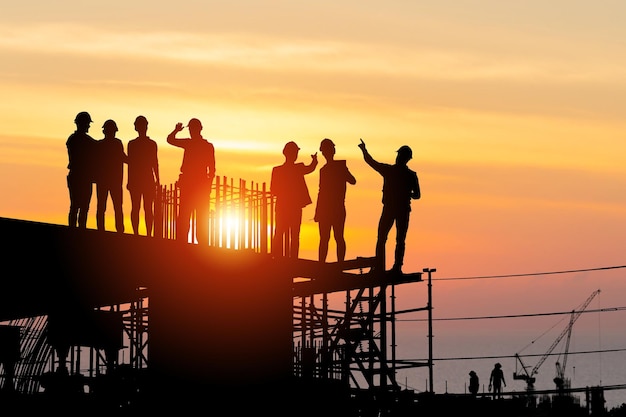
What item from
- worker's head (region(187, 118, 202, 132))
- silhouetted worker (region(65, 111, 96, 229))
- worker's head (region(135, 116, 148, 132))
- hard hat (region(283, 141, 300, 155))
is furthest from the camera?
hard hat (region(283, 141, 300, 155))

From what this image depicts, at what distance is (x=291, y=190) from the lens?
2919 centimetres

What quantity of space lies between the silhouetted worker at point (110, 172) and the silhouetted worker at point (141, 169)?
1.21 feet

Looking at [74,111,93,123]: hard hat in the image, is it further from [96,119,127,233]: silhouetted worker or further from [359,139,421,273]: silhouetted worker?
[359,139,421,273]: silhouetted worker

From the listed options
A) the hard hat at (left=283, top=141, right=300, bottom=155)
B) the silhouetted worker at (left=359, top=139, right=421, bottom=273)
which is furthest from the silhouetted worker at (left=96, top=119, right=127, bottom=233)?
the silhouetted worker at (left=359, top=139, right=421, bottom=273)

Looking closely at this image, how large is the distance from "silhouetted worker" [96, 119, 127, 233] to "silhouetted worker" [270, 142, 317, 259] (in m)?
4.23

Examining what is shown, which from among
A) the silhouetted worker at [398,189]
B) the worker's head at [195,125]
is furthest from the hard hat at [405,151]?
the worker's head at [195,125]

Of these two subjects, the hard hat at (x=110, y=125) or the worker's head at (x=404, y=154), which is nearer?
the hard hat at (x=110, y=125)

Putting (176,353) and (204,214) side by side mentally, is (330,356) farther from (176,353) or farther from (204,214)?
(204,214)

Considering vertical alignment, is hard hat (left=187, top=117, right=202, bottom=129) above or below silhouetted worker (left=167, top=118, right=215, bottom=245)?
above

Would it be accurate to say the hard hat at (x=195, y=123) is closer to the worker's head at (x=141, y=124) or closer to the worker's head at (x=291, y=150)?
the worker's head at (x=141, y=124)

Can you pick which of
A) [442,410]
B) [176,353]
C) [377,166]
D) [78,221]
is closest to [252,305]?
[176,353]

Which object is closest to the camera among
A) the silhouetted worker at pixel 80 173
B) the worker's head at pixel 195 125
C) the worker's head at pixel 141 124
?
the silhouetted worker at pixel 80 173

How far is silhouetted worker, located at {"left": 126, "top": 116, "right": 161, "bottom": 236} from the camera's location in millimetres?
26484

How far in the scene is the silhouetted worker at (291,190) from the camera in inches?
1149
